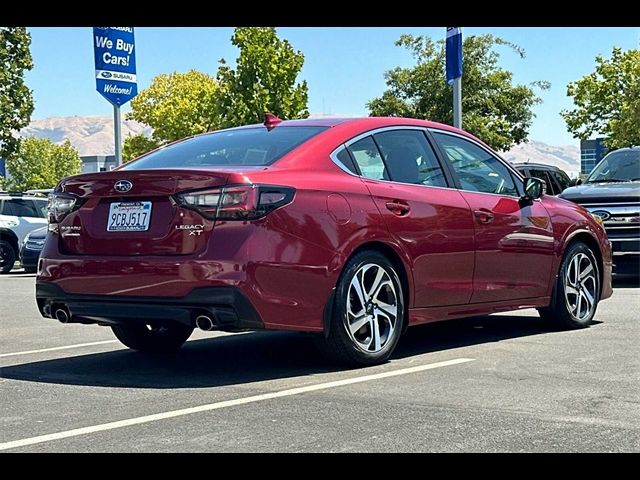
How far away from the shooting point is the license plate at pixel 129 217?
20.4 ft

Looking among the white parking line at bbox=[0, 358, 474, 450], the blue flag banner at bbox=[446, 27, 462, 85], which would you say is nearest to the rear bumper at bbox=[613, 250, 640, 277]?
the blue flag banner at bbox=[446, 27, 462, 85]

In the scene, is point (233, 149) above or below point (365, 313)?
above

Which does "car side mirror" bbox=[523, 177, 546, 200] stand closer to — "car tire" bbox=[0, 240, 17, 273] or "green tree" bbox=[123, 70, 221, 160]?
"car tire" bbox=[0, 240, 17, 273]

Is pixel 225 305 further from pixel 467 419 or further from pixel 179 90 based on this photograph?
pixel 179 90

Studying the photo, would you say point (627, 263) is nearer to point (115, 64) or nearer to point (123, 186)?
point (123, 186)

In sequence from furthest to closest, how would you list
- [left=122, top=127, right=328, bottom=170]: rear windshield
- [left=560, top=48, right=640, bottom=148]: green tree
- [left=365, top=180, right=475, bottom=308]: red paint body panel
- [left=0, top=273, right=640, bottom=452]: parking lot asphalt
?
[left=560, top=48, right=640, bottom=148]: green tree < [left=365, top=180, right=475, bottom=308]: red paint body panel < [left=122, top=127, right=328, bottom=170]: rear windshield < [left=0, top=273, right=640, bottom=452]: parking lot asphalt

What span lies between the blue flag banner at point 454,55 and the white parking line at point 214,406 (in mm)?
11342

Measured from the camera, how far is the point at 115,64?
21672 mm

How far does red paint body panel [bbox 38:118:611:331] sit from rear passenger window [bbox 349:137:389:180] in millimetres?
79

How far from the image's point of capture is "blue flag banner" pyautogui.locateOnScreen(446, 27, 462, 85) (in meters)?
17.4

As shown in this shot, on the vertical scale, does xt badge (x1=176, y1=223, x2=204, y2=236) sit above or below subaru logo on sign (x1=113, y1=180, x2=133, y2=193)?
below

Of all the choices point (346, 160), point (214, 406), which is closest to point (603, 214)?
point (346, 160)

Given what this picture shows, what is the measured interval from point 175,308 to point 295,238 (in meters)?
0.78
